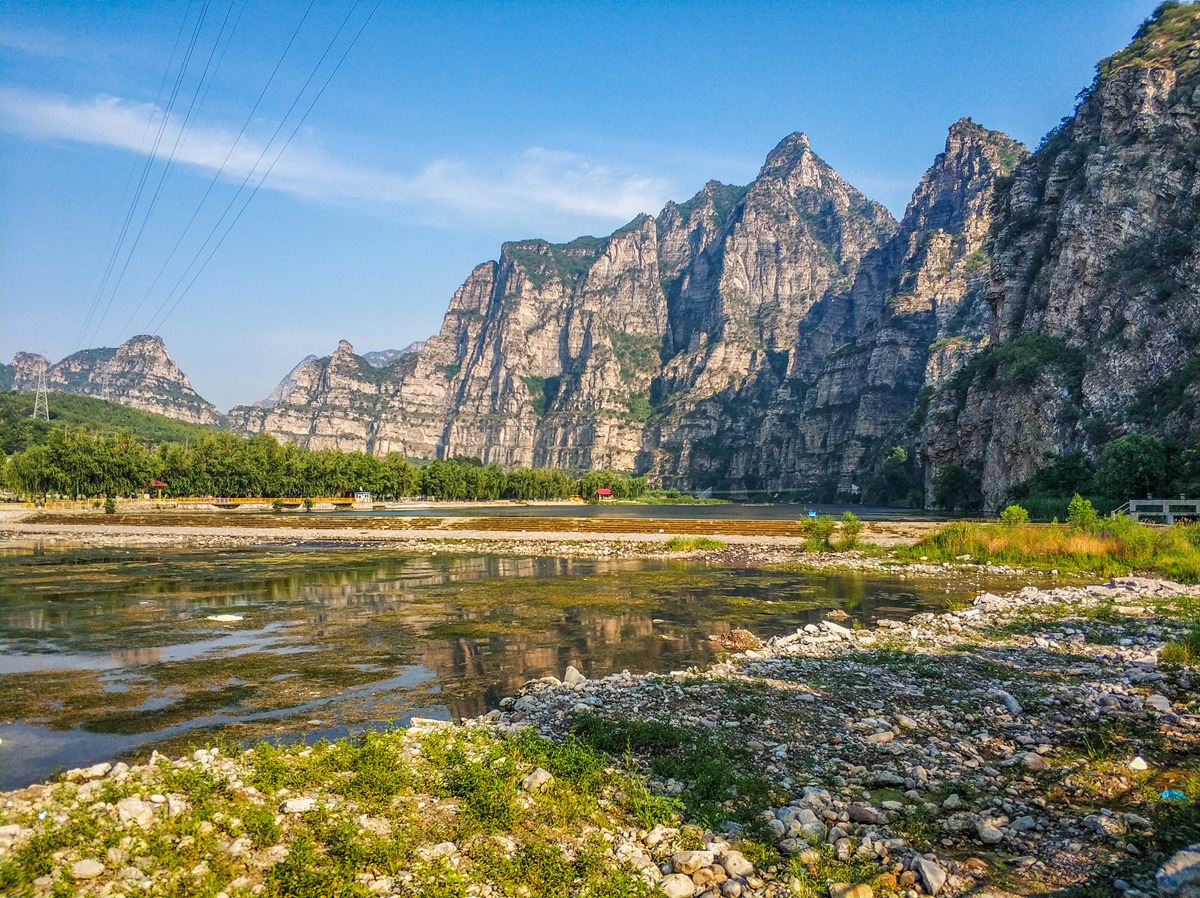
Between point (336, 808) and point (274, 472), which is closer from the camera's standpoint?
point (336, 808)

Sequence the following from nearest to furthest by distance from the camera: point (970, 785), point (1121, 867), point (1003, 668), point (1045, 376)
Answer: point (1121, 867) → point (970, 785) → point (1003, 668) → point (1045, 376)

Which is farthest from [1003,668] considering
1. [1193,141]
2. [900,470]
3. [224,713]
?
[900,470]

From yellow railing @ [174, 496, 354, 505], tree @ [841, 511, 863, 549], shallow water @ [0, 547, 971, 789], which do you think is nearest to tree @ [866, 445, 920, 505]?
tree @ [841, 511, 863, 549]

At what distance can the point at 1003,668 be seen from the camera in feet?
40.7

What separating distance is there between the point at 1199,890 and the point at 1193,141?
107 meters

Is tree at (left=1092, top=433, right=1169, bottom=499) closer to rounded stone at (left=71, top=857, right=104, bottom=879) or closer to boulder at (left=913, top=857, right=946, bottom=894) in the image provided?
boulder at (left=913, top=857, right=946, bottom=894)

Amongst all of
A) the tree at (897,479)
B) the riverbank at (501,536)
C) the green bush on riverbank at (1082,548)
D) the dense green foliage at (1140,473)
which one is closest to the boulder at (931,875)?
the green bush on riverbank at (1082,548)

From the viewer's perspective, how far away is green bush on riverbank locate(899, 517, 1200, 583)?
2675cm

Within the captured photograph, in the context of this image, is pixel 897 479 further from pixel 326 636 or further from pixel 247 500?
pixel 326 636

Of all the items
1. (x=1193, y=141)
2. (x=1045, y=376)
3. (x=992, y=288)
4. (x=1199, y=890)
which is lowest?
(x=1199, y=890)

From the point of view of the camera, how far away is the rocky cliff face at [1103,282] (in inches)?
2667

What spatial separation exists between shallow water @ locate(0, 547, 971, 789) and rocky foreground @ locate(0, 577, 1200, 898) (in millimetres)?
3085

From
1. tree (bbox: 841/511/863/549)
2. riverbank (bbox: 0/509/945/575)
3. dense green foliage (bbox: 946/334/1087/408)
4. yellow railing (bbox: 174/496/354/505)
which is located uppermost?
dense green foliage (bbox: 946/334/1087/408)

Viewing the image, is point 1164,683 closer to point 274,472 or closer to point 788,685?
point 788,685
